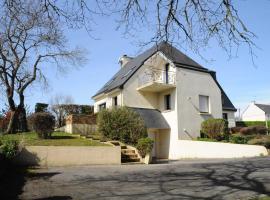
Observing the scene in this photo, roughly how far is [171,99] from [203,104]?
3479 mm

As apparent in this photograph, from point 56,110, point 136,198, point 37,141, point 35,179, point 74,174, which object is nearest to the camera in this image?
point 136,198

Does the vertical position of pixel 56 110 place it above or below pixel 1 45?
below

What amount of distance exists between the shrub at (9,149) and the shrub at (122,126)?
9.30 metres

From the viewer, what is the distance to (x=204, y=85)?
3198 cm

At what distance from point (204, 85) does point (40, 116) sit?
53.1 feet

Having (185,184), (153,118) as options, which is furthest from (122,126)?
(185,184)

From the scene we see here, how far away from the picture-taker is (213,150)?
25672 millimetres

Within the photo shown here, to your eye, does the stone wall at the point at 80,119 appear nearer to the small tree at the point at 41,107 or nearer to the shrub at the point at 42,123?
the small tree at the point at 41,107

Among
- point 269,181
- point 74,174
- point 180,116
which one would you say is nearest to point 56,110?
point 180,116

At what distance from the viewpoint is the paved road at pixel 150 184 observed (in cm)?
1011

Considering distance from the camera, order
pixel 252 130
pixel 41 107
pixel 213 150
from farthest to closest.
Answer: pixel 41 107 → pixel 252 130 → pixel 213 150

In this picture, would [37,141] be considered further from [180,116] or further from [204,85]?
[204,85]

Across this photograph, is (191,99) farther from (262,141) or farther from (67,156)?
(67,156)

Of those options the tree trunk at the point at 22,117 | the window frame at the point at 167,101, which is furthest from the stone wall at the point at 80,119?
the window frame at the point at 167,101
